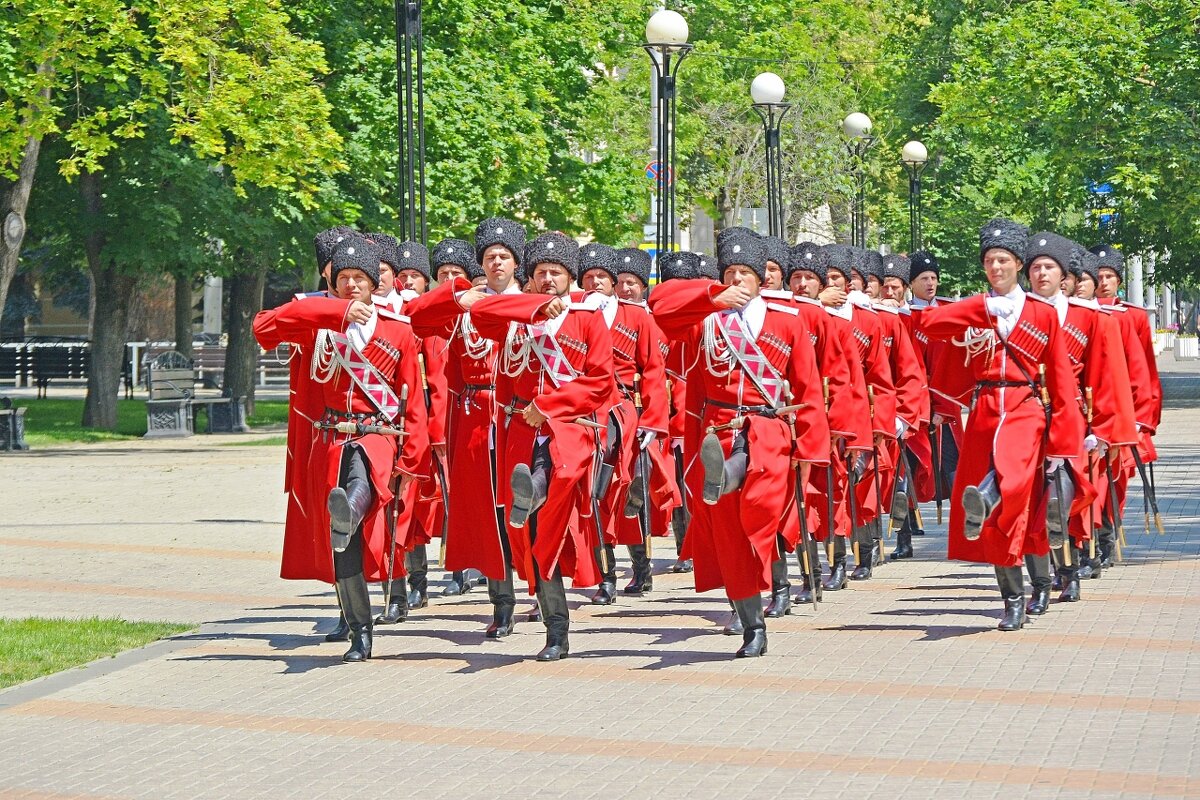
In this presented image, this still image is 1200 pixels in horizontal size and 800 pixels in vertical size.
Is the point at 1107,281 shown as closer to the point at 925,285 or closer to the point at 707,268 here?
the point at 925,285

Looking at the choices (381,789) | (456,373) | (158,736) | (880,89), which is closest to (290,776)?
(381,789)

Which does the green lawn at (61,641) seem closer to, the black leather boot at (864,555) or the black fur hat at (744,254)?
the black fur hat at (744,254)

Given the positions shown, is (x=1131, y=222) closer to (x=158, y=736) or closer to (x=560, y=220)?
(x=560, y=220)

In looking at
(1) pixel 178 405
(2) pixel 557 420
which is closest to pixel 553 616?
(2) pixel 557 420

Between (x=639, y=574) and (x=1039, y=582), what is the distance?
→ 2832 mm

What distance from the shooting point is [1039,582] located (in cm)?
1202

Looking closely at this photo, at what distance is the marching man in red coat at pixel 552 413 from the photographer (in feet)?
35.0

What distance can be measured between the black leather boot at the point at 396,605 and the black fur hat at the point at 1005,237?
386 centimetres

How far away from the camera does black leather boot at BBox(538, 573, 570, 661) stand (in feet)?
35.2

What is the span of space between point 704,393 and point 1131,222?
30780 mm

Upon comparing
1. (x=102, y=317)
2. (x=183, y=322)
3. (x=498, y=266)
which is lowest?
(x=498, y=266)

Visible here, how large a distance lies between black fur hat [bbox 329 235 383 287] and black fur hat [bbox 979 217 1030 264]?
3.32 m

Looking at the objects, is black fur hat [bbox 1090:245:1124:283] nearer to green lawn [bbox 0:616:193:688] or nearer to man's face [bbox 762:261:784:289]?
man's face [bbox 762:261:784:289]

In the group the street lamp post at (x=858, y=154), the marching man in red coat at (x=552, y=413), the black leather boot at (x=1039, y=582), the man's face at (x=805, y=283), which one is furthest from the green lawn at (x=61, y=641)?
the street lamp post at (x=858, y=154)
